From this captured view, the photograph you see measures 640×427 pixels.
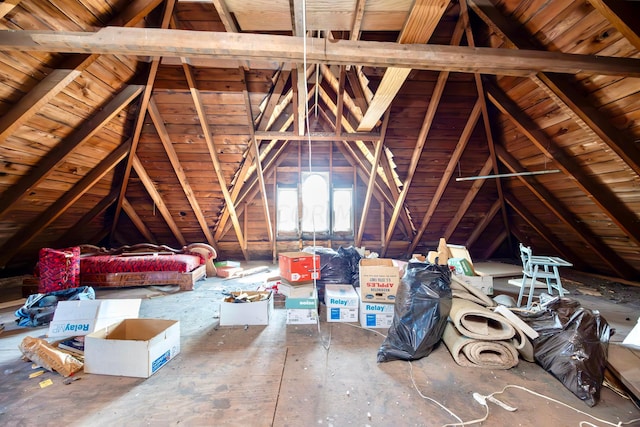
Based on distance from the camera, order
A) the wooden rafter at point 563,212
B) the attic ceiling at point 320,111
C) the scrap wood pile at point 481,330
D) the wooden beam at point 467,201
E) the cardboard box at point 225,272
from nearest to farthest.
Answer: the attic ceiling at point 320,111
the scrap wood pile at point 481,330
the wooden rafter at point 563,212
the wooden beam at point 467,201
the cardboard box at point 225,272

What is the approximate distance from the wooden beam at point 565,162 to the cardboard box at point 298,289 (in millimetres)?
3141

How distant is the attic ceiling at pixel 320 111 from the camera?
5.53ft

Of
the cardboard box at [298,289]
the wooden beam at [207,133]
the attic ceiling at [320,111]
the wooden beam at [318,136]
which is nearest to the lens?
the attic ceiling at [320,111]

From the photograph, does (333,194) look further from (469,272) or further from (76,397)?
(76,397)

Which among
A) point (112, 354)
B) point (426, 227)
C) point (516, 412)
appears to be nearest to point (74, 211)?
point (112, 354)

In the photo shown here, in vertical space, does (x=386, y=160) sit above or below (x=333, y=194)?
above

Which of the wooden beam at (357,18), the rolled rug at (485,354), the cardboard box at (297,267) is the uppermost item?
the wooden beam at (357,18)

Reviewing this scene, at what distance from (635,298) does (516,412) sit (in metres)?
3.67

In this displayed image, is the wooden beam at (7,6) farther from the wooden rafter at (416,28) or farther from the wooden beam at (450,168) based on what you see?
the wooden beam at (450,168)

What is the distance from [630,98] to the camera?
216 centimetres

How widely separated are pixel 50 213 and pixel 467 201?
6.57m

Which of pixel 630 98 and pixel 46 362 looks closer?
Answer: pixel 46 362

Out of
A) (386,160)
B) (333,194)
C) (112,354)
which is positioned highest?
(386,160)

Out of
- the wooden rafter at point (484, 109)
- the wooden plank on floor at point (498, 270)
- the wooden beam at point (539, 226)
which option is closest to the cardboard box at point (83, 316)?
the wooden rafter at point (484, 109)
